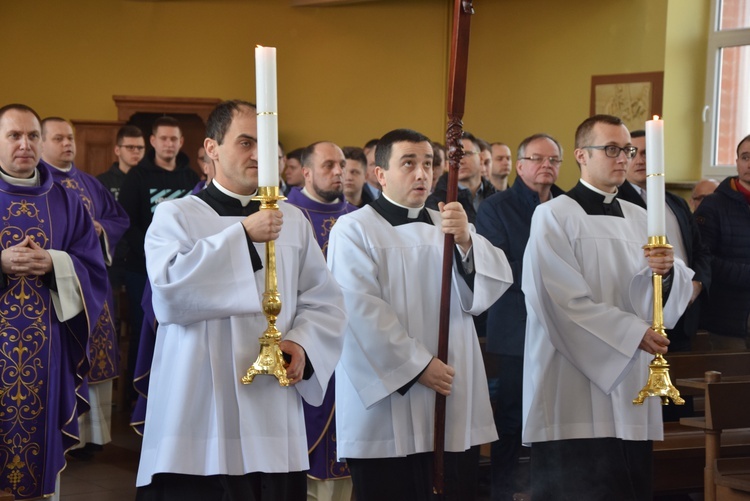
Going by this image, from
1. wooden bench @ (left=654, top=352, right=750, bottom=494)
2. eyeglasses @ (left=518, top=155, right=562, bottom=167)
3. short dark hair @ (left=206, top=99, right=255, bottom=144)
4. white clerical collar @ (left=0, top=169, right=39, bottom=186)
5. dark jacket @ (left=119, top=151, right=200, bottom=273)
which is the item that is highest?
short dark hair @ (left=206, top=99, right=255, bottom=144)

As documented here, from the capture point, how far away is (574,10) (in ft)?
38.6

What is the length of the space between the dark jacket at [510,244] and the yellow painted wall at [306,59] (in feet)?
20.0

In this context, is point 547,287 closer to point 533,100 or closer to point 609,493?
point 609,493

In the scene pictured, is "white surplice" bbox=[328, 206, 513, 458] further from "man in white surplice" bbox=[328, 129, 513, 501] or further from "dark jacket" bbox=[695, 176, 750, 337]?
"dark jacket" bbox=[695, 176, 750, 337]

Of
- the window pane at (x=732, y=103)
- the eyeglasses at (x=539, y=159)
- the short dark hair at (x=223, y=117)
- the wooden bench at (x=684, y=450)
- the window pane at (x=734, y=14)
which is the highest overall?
the window pane at (x=734, y=14)

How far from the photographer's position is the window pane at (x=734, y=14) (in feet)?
36.1

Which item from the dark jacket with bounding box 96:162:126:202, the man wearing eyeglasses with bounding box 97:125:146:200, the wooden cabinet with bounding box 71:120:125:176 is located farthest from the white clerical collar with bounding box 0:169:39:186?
the wooden cabinet with bounding box 71:120:125:176

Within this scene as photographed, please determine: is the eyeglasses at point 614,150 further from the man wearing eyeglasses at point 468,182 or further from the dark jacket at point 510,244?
the man wearing eyeglasses at point 468,182

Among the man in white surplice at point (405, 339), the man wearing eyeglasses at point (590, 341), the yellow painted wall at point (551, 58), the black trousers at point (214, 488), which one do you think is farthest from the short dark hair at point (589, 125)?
the yellow painted wall at point (551, 58)

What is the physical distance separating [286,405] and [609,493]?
1.90 metres

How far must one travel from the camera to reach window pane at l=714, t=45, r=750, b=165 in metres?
11.1

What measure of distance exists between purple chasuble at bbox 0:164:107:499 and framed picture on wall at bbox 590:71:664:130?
7.03m

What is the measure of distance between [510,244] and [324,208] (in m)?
1.15

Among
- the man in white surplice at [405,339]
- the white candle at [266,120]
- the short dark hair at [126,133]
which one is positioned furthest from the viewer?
the short dark hair at [126,133]
